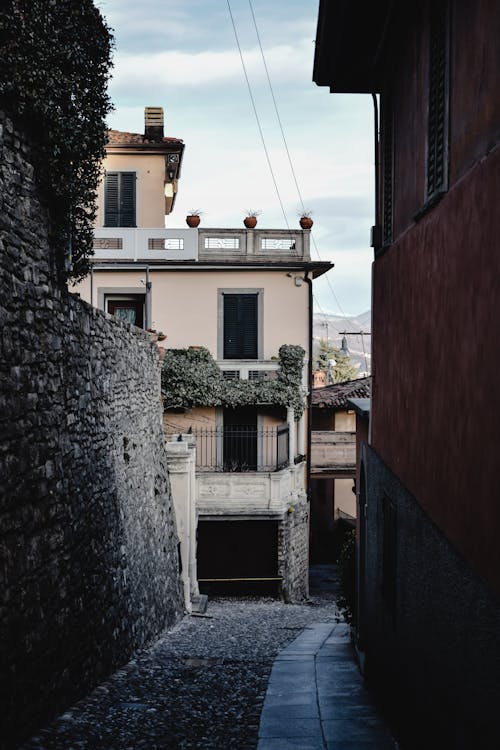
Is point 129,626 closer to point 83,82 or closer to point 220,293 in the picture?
point 83,82

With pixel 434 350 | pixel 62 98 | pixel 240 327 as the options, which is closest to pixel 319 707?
pixel 434 350

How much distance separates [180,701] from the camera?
8680 mm

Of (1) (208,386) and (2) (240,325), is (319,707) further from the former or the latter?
(2) (240,325)

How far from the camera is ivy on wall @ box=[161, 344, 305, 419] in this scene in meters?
25.1

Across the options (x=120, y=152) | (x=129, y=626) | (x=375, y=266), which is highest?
(x=120, y=152)

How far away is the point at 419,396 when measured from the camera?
627cm

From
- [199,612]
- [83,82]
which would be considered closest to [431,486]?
[83,82]

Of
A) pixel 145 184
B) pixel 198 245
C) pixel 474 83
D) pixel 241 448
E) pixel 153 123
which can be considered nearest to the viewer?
pixel 474 83

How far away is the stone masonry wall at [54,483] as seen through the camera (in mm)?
6480

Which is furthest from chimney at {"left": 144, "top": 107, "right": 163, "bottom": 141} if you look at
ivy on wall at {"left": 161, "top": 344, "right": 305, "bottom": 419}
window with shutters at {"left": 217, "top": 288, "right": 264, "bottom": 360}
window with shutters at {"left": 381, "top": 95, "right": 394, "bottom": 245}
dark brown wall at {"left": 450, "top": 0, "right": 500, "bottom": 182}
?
dark brown wall at {"left": 450, "top": 0, "right": 500, "bottom": 182}

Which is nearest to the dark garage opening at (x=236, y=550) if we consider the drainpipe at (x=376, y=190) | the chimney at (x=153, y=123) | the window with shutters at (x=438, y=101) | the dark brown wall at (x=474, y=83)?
the chimney at (x=153, y=123)

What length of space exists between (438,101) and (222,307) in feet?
66.7

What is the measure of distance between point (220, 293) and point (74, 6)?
1843cm

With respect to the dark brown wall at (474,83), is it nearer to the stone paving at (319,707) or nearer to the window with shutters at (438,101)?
the window with shutters at (438,101)
